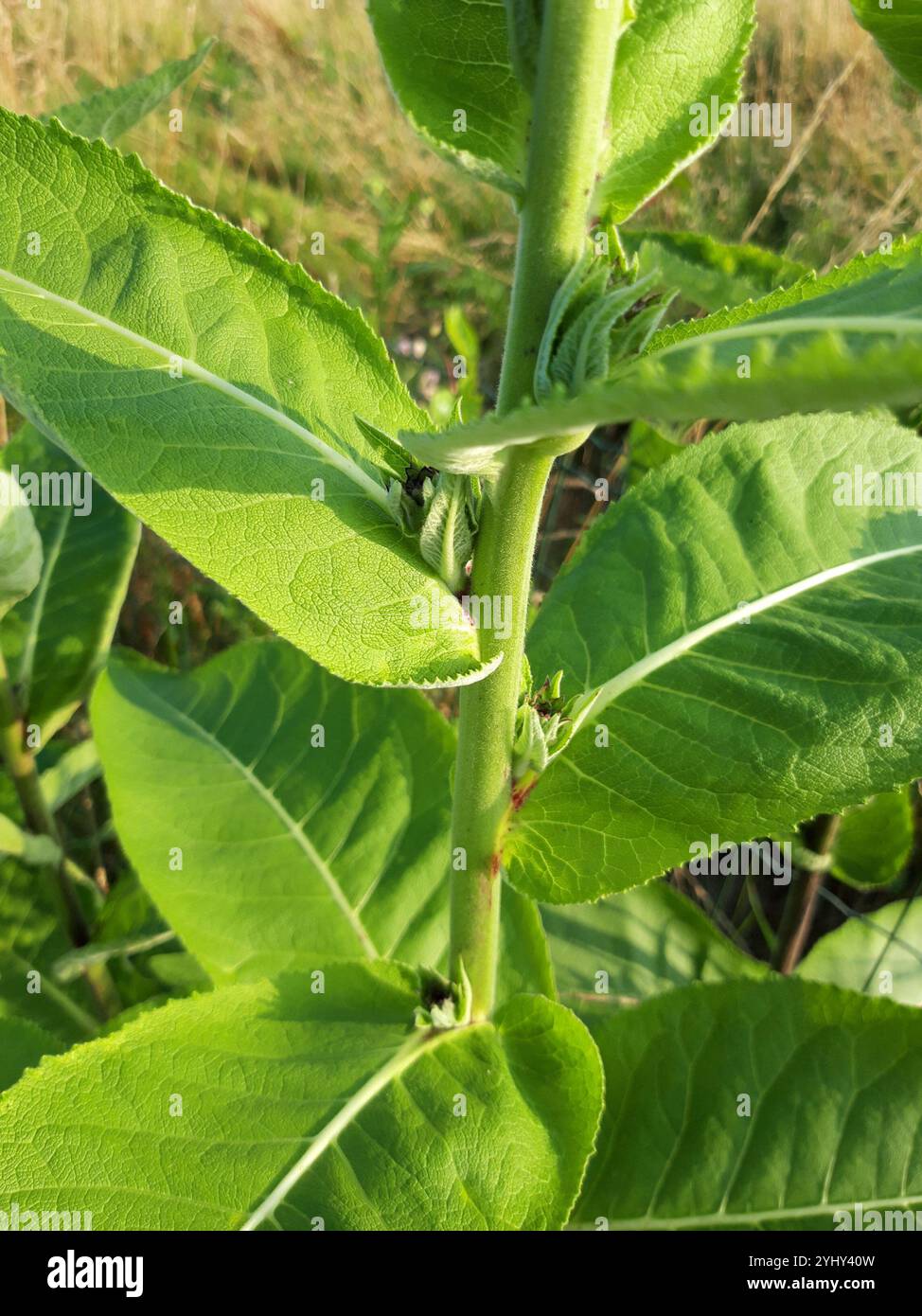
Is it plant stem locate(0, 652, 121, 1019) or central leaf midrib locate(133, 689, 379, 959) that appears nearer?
central leaf midrib locate(133, 689, 379, 959)

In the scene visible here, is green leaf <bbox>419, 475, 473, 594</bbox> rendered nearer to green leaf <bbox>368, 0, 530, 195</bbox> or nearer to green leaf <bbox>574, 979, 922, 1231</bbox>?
green leaf <bbox>368, 0, 530, 195</bbox>

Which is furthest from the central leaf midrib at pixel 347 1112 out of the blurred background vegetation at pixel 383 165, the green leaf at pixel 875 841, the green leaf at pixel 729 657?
the blurred background vegetation at pixel 383 165

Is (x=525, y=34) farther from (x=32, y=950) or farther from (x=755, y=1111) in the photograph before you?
(x=32, y=950)

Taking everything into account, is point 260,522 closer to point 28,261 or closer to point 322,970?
point 28,261

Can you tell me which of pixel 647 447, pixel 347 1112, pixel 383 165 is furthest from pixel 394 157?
pixel 347 1112

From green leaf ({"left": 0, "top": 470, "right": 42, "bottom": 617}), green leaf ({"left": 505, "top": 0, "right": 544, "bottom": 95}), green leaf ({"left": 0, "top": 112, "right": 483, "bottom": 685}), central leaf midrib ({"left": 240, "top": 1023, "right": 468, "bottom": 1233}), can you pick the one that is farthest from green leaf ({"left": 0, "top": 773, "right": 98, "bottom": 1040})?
green leaf ({"left": 505, "top": 0, "right": 544, "bottom": 95})

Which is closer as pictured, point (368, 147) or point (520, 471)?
point (520, 471)
